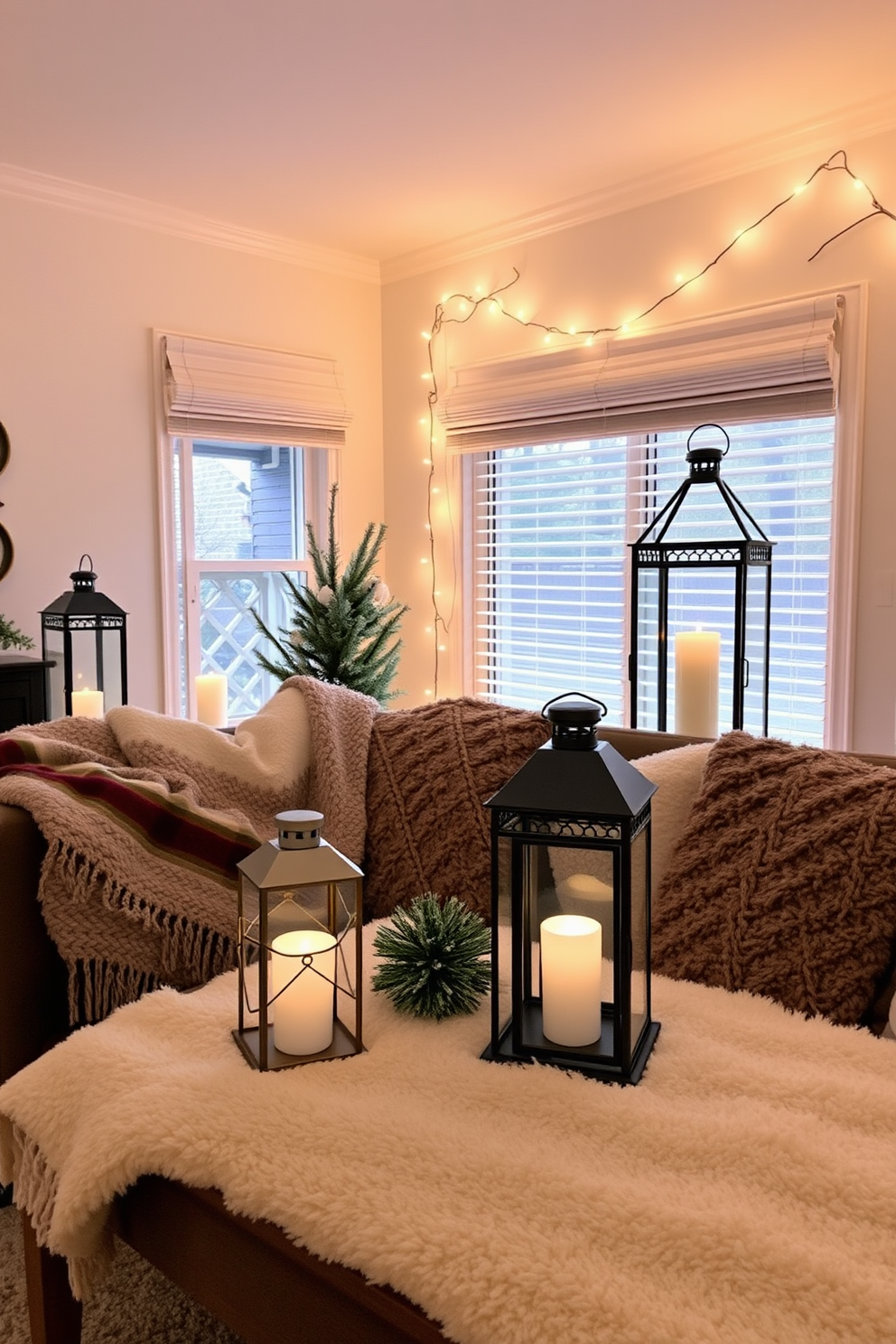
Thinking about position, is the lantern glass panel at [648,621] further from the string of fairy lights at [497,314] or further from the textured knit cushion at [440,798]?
the string of fairy lights at [497,314]

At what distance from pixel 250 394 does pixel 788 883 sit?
3.41 m

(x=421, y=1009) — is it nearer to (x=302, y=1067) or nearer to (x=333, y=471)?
(x=302, y=1067)

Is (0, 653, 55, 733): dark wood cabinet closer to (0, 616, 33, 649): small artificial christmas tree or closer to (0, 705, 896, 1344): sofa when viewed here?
(0, 616, 33, 649): small artificial christmas tree

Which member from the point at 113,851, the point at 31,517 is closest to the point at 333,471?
the point at 31,517

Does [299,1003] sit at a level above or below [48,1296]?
above

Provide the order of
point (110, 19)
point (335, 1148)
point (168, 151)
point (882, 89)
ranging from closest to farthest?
point (335, 1148) → point (110, 19) → point (882, 89) → point (168, 151)

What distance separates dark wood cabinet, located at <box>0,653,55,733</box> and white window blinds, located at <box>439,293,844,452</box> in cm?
208

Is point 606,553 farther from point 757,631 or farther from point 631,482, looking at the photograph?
point 757,631

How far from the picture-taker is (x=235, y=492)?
442 centimetres

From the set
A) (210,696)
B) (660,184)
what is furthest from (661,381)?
(210,696)

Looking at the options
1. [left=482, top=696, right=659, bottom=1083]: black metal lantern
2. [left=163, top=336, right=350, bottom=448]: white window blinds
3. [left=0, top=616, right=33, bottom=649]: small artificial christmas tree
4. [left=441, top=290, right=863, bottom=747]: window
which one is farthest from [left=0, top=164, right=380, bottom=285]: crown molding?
[left=482, top=696, right=659, bottom=1083]: black metal lantern

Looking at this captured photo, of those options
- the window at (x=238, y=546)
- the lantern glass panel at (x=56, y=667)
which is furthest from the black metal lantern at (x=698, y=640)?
the window at (x=238, y=546)

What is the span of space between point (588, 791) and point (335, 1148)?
17.2 inches

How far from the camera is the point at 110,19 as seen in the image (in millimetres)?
2598
